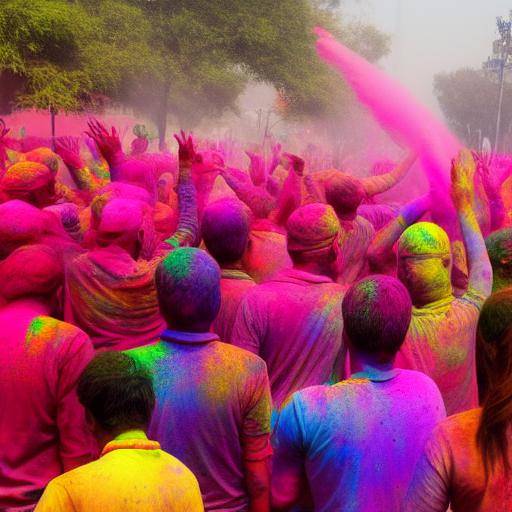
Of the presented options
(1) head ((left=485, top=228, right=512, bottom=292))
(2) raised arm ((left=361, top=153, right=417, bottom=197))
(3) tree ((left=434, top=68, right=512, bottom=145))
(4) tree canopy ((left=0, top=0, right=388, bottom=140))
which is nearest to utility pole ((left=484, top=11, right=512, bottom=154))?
(3) tree ((left=434, top=68, right=512, bottom=145))

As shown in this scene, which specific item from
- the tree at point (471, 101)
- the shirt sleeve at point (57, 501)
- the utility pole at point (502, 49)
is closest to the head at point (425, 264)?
the shirt sleeve at point (57, 501)

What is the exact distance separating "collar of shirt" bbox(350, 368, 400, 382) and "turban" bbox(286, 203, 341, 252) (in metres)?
1.01

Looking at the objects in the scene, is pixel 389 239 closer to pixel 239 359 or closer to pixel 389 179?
pixel 239 359

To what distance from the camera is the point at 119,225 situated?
149 inches

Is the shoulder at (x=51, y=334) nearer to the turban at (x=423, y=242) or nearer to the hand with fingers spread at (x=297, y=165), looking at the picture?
the turban at (x=423, y=242)

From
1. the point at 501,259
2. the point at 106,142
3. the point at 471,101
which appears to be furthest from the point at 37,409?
the point at 471,101

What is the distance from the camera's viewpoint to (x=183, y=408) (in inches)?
100

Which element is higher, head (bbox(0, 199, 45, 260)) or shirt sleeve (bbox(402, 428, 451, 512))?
head (bbox(0, 199, 45, 260))

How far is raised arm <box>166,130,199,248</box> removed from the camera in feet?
14.9

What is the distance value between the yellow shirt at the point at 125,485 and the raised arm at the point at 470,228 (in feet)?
5.95

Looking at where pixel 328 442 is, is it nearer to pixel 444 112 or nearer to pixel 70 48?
pixel 70 48

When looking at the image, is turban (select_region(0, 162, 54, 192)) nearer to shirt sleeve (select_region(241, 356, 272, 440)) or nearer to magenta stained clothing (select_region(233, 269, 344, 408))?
magenta stained clothing (select_region(233, 269, 344, 408))

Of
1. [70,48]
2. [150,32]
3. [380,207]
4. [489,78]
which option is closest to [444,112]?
[489,78]

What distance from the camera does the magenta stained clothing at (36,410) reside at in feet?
9.00
